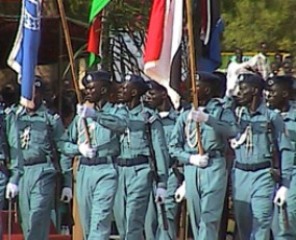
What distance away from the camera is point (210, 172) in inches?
450

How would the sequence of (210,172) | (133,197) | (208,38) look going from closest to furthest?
(210,172) → (133,197) → (208,38)

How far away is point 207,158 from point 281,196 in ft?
2.55

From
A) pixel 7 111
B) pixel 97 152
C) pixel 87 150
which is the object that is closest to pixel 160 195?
pixel 97 152

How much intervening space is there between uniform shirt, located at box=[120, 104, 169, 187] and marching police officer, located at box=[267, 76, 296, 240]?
3.88 ft

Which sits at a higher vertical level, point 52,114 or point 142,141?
point 52,114

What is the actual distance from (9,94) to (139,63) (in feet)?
9.64

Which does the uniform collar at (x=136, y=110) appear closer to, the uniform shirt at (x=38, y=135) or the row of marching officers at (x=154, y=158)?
the row of marching officers at (x=154, y=158)

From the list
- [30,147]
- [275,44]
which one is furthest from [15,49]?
[275,44]

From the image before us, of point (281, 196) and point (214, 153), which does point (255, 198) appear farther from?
point (214, 153)

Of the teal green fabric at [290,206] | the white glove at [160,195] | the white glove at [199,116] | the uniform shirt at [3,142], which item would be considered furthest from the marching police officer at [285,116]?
the uniform shirt at [3,142]

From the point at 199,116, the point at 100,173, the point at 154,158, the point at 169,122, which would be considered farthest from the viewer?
the point at 169,122

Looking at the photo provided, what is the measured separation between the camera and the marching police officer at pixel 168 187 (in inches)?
493

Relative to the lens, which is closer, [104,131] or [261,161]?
[261,161]

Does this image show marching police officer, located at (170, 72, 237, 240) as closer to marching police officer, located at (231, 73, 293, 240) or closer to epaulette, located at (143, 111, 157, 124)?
marching police officer, located at (231, 73, 293, 240)
